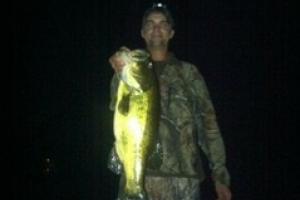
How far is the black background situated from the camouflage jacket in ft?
15.1

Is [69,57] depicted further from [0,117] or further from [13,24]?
[0,117]

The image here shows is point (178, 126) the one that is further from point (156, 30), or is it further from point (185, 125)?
point (156, 30)

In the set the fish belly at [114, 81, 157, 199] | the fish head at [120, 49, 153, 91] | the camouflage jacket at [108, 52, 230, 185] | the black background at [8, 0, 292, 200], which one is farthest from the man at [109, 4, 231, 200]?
the black background at [8, 0, 292, 200]

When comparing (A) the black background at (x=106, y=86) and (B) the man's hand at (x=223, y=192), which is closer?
(B) the man's hand at (x=223, y=192)

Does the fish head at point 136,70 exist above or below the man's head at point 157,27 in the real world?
A: below

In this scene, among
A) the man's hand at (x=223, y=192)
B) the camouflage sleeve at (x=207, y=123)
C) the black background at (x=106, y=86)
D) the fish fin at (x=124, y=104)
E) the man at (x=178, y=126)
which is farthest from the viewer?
the black background at (x=106, y=86)

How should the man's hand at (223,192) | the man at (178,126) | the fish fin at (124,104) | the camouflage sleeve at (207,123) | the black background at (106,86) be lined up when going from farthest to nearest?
the black background at (106,86), the camouflage sleeve at (207,123), the man's hand at (223,192), the man at (178,126), the fish fin at (124,104)

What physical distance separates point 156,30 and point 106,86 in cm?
1864

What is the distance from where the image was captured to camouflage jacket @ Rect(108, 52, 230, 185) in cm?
541

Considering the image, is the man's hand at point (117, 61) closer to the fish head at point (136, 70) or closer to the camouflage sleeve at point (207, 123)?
the fish head at point (136, 70)

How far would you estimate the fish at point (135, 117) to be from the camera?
466cm

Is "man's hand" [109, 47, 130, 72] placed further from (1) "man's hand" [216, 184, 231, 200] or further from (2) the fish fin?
(1) "man's hand" [216, 184, 231, 200]

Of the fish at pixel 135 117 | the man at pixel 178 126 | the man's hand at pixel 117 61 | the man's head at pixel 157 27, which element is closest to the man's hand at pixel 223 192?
the man at pixel 178 126

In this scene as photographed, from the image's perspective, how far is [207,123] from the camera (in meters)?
5.66
